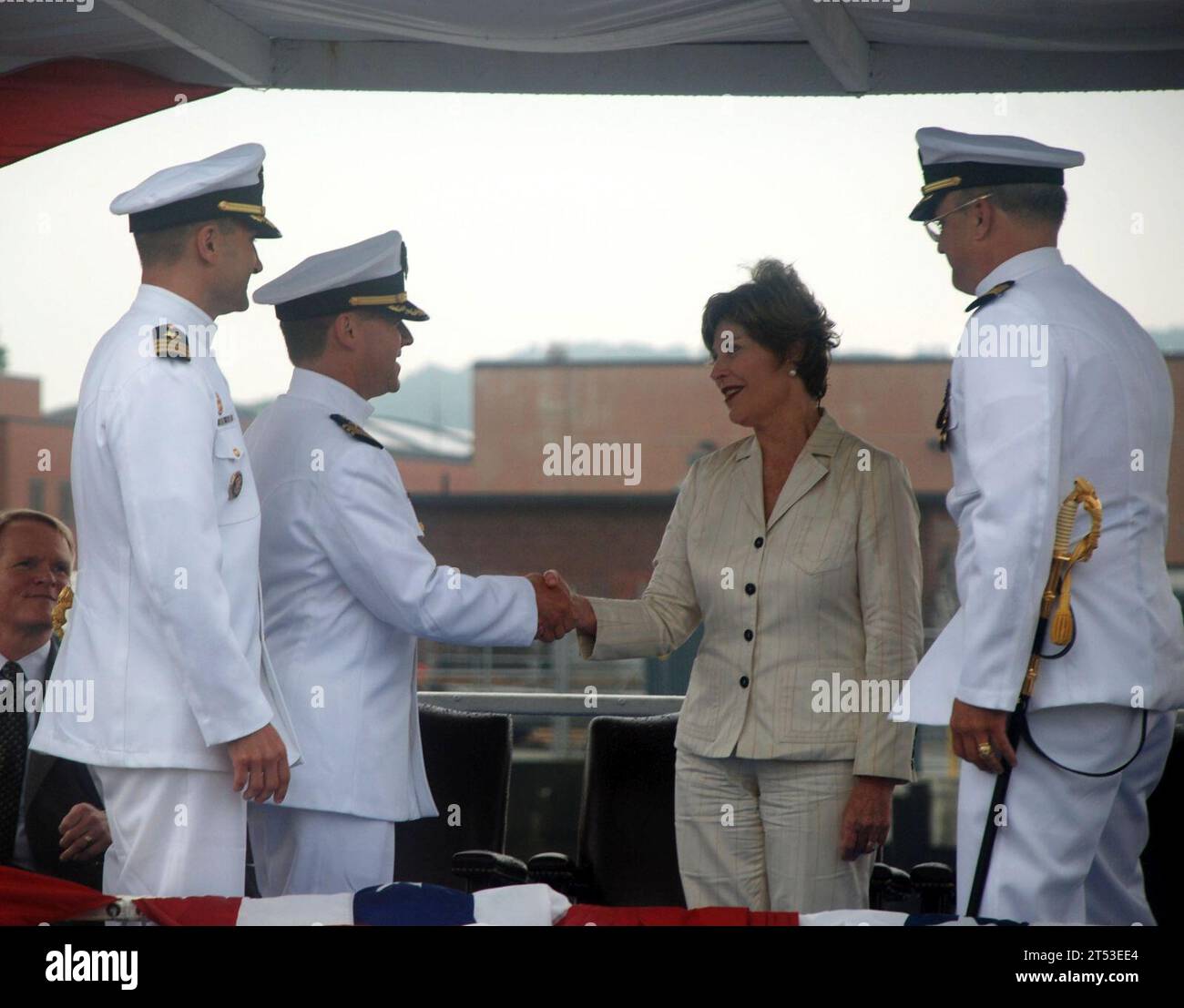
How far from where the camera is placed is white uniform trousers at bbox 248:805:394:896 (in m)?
3.01

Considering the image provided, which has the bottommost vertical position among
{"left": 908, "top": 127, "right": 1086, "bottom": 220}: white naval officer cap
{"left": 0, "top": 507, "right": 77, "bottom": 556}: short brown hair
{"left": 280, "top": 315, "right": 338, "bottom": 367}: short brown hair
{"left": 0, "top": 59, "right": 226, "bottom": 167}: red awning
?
{"left": 0, "top": 507, "right": 77, "bottom": 556}: short brown hair

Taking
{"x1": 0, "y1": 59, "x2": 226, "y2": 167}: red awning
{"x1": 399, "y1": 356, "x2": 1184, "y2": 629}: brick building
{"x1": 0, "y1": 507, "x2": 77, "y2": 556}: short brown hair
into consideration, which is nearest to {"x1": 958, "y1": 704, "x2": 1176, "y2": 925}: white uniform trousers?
{"x1": 0, "y1": 507, "x2": 77, "y2": 556}: short brown hair

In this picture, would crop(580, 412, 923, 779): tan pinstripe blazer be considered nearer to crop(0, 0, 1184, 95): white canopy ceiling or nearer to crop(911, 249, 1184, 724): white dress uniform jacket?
crop(911, 249, 1184, 724): white dress uniform jacket

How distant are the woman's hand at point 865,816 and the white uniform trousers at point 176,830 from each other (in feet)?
3.92

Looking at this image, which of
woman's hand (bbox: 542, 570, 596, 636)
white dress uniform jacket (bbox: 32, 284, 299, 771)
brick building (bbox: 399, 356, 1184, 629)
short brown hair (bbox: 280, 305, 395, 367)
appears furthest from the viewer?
brick building (bbox: 399, 356, 1184, 629)

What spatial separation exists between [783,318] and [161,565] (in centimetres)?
142

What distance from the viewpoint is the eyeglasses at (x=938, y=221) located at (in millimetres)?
2835

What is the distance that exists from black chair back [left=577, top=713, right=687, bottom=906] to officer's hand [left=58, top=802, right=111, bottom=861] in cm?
119

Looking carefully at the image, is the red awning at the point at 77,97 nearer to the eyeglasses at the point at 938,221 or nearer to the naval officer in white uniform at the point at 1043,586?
the eyeglasses at the point at 938,221

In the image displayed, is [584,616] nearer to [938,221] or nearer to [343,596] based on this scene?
[343,596]

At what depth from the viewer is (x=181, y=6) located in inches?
132

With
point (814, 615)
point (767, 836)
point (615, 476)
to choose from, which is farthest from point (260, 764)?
point (615, 476)

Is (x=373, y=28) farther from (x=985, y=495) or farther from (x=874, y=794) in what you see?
(x=874, y=794)

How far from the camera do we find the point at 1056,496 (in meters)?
2.56
